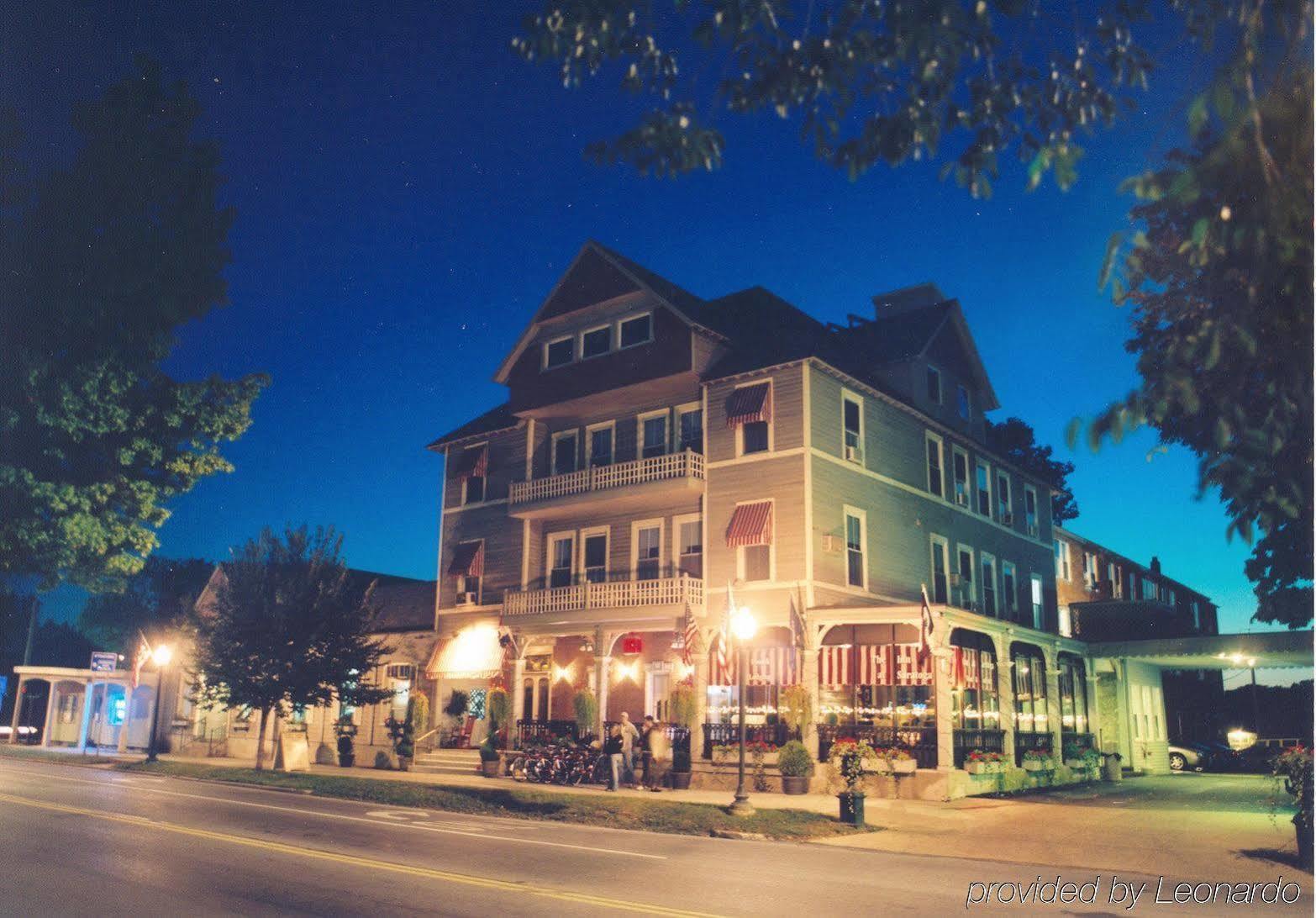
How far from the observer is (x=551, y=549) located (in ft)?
108

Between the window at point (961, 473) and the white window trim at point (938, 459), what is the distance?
23.2 inches

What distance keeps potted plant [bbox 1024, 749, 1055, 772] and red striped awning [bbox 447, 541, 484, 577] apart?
58.5ft

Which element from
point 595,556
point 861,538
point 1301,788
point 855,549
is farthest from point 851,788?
point 595,556

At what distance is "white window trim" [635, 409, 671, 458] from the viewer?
3028 centimetres

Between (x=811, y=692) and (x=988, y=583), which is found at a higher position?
(x=988, y=583)

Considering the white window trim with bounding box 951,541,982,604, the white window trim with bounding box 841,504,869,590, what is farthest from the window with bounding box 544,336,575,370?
the white window trim with bounding box 951,541,982,604

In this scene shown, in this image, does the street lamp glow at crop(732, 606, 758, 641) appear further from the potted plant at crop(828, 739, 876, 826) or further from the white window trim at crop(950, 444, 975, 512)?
the white window trim at crop(950, 444, 975, 512)

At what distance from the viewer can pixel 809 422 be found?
26984mm

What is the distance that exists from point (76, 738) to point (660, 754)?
1397 inches

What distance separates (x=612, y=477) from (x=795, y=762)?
1025 cm

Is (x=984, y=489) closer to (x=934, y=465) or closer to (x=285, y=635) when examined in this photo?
(x=934, y=465)

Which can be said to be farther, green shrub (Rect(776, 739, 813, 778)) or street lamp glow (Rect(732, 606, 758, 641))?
green shrub (Rect(776, 739, 813, 778))

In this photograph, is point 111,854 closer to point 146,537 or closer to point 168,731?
point 146,537

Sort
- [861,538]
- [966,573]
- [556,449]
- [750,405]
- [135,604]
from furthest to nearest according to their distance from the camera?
[135,604], [966,573], [556,449], [861,538], [750,405]
